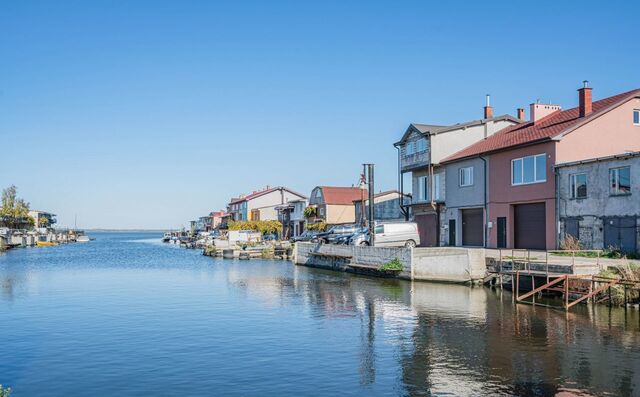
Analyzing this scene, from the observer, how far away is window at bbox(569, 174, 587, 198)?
3516cm

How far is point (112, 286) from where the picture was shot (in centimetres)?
4138

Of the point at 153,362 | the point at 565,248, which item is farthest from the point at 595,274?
the point at 153,362

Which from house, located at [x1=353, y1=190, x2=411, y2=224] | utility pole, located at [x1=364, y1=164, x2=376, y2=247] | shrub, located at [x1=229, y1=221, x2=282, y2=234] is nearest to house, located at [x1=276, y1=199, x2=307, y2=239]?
shrub, located at [x1=229, y1=221, x2=282, y2=234]

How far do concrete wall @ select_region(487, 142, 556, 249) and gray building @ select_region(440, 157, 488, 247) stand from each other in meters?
1.07

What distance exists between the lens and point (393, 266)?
134ft

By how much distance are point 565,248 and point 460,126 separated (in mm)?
18156

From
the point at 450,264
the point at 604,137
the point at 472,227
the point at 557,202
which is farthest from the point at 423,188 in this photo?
the point at 604,137

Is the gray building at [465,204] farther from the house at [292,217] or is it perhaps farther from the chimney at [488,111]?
the house at [292,217]

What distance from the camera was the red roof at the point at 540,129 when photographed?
124ft

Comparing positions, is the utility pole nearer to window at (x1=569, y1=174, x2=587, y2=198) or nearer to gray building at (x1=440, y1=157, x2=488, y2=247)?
gray building at (x1=440, y1=157, x2=488, y2=247)

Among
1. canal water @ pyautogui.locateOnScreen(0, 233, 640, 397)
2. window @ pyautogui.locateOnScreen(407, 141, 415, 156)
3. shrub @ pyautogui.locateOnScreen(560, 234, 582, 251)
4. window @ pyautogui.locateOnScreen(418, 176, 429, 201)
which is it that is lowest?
canal water @ pyautogui.locateOnScreen(0, 233, 640, 397)

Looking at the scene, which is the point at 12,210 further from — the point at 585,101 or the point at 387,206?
the point at 585,101

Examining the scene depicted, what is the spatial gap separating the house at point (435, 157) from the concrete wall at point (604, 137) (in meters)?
12.4

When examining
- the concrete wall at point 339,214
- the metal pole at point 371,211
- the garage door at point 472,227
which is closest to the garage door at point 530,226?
the garage door at point 472,227
